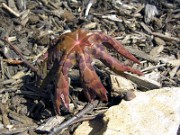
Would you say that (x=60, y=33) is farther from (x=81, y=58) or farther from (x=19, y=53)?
(x=81, y=58)

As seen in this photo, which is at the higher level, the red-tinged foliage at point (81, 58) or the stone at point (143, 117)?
the red-tinged foliage at point (81, 58)

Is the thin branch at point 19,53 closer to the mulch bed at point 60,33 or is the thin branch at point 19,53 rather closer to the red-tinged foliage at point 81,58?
the mulch bed at point 60,33

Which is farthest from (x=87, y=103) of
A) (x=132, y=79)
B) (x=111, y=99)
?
(x=132, y=79)

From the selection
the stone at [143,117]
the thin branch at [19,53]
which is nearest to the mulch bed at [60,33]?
the thin branch at [19,53]

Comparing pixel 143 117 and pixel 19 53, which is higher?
pixel 19 53

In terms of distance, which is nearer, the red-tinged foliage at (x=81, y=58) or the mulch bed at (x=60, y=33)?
the red-tinged foliage at (x=81, y=58)

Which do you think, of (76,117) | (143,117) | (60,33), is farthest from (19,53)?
(143,117)

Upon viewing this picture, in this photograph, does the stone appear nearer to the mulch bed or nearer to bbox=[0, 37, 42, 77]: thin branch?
the mulch bed

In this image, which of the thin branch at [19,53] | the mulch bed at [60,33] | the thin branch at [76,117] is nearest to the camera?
the thin branch at [76,117]
